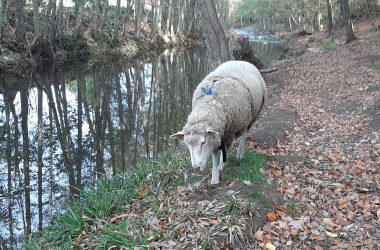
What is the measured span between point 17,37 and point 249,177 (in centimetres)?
2656

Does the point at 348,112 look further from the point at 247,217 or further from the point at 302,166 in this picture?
the point at 247,217

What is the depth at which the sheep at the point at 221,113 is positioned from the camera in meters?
6.05

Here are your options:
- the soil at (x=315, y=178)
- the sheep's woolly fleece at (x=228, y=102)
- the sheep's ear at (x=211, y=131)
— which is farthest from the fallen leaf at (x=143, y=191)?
the sheep's ear at (x=211, y=131)

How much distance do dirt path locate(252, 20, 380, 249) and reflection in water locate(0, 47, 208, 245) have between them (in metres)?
4.20

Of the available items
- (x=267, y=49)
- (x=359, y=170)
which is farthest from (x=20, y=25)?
(x=267, y=49)

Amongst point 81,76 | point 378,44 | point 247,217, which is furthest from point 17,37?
point 247,217

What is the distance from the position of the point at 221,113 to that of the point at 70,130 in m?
8.95

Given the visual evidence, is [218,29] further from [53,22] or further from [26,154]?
[53,22]

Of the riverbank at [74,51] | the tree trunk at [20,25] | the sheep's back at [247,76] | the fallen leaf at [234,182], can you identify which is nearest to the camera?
the fallen leaf at [234,182]

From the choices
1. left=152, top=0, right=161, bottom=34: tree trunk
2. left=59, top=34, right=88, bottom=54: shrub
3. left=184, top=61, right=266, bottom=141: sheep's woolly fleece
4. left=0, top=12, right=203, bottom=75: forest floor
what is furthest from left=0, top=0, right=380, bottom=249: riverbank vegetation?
left=152, top=0, right=161, bottom=34: tree trunk

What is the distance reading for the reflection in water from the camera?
9281 millimetres

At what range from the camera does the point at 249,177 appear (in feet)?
22.0

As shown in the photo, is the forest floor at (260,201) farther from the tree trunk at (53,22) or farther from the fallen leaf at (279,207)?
the tree trunk at (53,22)

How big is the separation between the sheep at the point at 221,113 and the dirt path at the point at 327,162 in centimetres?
107
